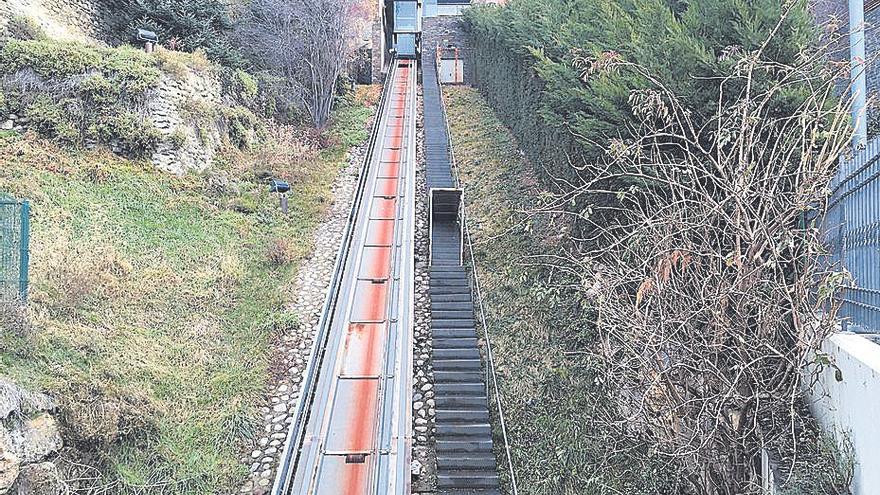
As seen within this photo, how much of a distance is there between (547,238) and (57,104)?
1030 centimetres

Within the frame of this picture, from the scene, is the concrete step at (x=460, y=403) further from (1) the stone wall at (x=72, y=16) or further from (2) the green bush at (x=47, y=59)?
(1) the stone wall at (x=72, y=16)

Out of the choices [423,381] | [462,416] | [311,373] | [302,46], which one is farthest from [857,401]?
[302,46]

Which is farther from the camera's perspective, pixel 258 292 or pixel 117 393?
pixel 258 292

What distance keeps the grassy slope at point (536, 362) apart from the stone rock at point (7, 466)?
5.26m

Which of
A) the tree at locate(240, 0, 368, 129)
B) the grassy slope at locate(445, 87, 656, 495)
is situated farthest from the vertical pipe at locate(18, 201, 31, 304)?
the tree at locate(240, 0, 368, 129)

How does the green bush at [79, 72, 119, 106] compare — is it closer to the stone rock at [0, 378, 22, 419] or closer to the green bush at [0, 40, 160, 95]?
the green bush at [0, 40, 160, 95]

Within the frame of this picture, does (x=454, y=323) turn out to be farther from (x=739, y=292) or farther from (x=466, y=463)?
(x=739, y=292)

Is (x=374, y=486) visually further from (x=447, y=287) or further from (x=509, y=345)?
(x=447, y=287)

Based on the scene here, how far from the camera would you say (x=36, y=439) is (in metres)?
6.47

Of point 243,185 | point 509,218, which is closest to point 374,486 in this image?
point 509,218

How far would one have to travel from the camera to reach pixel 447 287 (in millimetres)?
11836

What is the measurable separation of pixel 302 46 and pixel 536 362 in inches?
657

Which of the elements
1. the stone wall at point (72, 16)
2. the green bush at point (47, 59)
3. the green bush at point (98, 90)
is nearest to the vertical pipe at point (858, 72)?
the green bush at point (98, 90)

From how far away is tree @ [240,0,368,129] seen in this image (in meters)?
21.8
